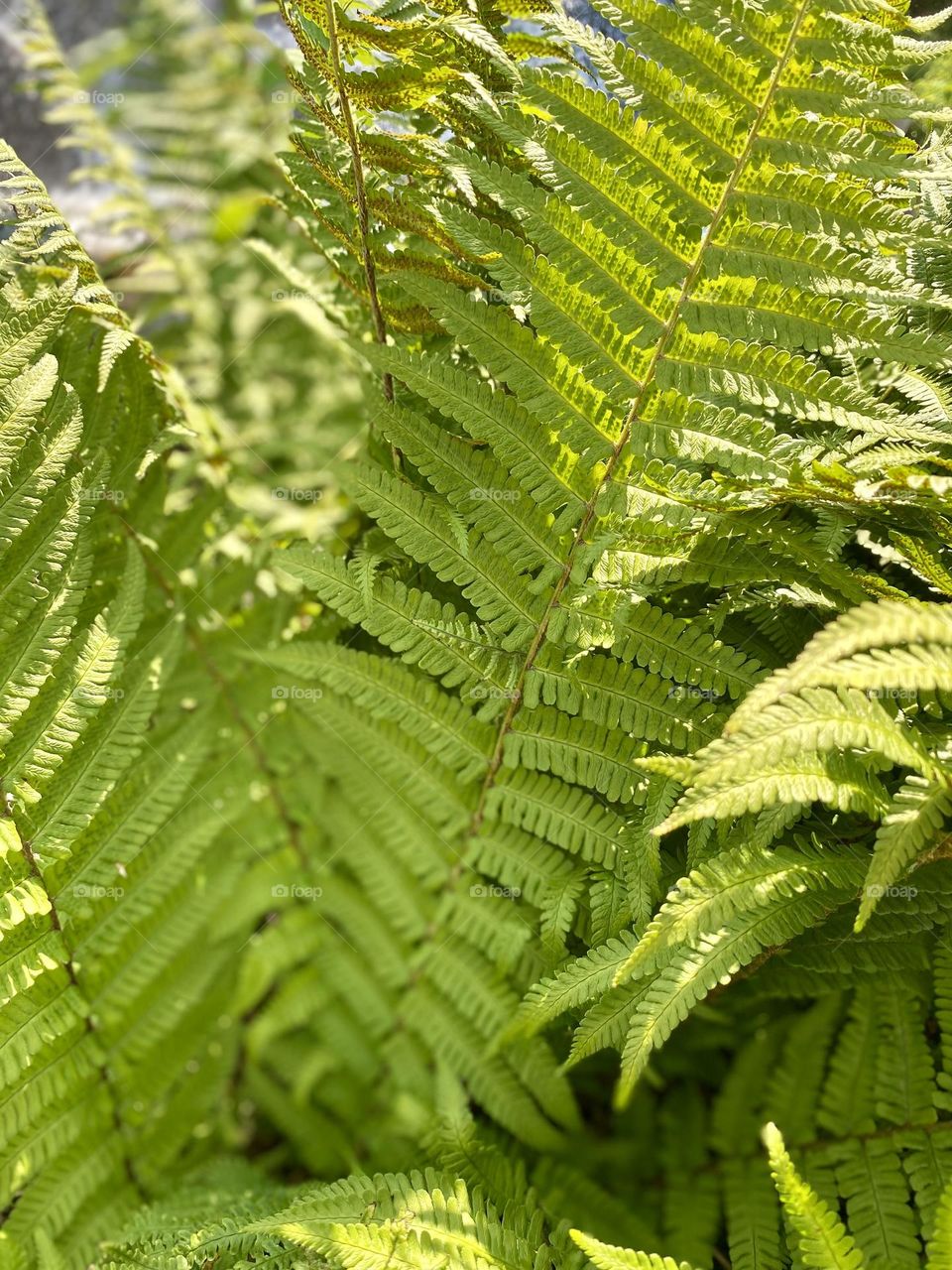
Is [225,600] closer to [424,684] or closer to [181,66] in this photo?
[424,684]

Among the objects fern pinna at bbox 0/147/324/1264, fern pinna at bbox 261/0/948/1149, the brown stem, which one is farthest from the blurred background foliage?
fern pinna at bbox 261/0/948/1149

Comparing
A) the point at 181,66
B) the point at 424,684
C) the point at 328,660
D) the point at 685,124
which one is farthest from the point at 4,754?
the point at 181,66

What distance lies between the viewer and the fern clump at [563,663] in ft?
3.35

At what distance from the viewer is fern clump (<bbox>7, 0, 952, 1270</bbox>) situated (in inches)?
40.3

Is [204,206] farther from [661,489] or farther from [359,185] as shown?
[661,489]

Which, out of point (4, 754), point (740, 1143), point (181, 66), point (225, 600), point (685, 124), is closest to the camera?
point (685, 124)

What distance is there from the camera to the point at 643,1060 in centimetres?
98

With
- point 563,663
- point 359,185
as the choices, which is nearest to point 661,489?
point 563,663

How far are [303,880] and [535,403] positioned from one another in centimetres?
117

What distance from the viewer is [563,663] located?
124 cm

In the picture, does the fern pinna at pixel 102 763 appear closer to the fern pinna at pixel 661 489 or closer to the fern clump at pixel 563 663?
the fern clump at pixel 563 663

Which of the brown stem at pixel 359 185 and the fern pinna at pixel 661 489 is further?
the brown stem at pixel 359 185

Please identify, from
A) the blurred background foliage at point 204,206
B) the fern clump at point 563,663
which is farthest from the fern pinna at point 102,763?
the blurred background foliage at point 204,206

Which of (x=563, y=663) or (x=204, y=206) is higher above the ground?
(x=204, y=206)
